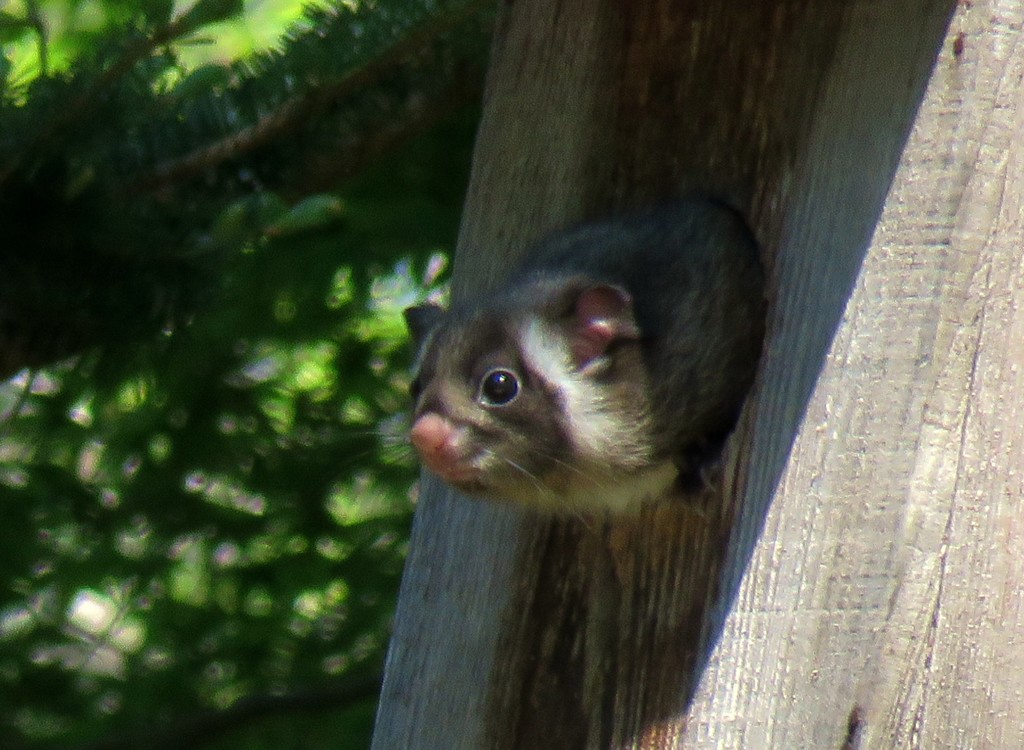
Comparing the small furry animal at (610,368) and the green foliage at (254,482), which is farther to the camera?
the green foliage at (254,482)

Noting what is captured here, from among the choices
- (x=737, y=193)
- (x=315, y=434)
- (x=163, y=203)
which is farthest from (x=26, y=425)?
(x=737, y=193)

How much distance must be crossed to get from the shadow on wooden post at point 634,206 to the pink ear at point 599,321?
0.23m

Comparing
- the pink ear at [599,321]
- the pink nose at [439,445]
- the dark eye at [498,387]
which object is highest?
the pink ear at [599,321]

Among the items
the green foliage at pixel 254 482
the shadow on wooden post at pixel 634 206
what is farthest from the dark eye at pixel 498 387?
the green foliage at pixel 254 482

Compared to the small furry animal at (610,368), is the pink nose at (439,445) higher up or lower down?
lower down

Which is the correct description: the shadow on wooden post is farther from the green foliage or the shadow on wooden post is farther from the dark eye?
the green foliage

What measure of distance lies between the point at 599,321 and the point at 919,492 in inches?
22.8

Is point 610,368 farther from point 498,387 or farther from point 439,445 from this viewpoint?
point 439,445

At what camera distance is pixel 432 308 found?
280 centimetres

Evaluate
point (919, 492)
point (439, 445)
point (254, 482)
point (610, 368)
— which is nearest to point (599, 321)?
point (610, 368)

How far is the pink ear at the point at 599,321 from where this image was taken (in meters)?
2.51

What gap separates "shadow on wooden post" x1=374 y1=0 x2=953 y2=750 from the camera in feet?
7.77

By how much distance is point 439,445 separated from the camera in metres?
2.45

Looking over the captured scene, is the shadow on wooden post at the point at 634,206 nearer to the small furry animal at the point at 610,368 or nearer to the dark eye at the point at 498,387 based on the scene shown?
the small furry animal at the point at 610,368
